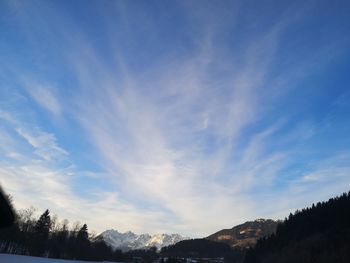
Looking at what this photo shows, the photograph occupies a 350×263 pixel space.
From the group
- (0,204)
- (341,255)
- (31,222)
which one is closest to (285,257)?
(341,255)

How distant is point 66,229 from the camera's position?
143 meters

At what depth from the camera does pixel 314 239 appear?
312 feet

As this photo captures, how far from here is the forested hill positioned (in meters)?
79.6

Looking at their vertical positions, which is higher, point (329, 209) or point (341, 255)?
point (329, 209)

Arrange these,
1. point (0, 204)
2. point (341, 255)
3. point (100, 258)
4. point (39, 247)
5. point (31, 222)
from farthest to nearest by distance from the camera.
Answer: point (100, 258) → point (31, 222) → point (39, 247) → point (341, 255) → point (0, 204)

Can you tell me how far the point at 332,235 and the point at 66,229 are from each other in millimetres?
110504

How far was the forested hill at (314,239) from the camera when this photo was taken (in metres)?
79.6

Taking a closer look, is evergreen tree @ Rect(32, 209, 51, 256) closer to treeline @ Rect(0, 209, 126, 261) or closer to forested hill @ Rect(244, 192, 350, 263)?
treeline @ Rect(0, 209, 126, 261)

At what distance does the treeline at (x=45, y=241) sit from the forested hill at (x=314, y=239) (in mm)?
74149

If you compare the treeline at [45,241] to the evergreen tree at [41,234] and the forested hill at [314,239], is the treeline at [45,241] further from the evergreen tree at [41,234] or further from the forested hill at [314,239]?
the forested hill at [314,239]

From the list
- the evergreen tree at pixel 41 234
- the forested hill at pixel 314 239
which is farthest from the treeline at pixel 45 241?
the forested hill at pixel 314 239

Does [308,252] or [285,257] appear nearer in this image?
[308,252]

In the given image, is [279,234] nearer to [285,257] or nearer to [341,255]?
[285,257]

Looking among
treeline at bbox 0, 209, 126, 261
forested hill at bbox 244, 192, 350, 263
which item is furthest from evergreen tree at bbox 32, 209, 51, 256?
forested hill at bbox 244, 192, 350, 263
